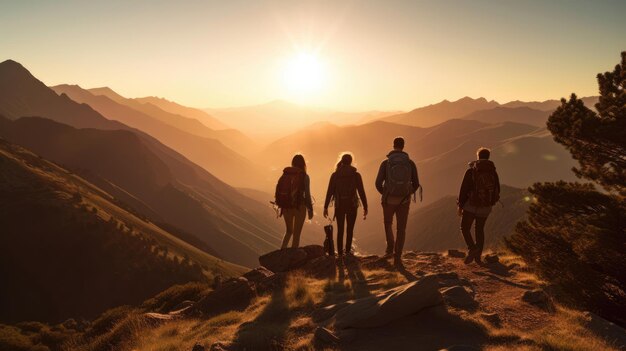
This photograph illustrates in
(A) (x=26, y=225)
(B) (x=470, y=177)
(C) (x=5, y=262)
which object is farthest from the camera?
(A) (x=26, y=225)

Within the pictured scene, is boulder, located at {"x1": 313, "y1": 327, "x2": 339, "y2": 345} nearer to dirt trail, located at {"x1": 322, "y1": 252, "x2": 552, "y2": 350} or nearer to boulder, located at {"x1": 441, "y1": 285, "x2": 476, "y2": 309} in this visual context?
dirt trail, located at {"x1": 322, "y1": 252, "x2": 552, "y2": 350}

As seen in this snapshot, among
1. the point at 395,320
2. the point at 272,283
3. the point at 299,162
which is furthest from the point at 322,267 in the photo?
the point at 395,320

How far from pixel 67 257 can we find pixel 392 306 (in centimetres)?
5643

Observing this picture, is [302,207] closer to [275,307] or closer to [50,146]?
[275,307]

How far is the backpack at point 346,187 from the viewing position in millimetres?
11102

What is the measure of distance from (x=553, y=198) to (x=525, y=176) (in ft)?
648

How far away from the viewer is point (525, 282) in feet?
31.1

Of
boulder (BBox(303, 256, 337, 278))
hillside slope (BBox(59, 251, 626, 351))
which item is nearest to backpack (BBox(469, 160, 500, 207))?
hillside slope (BBox(59, 251, 626, 351))

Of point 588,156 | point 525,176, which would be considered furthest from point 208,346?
point 525,176

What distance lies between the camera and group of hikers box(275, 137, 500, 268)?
1055 centimetres

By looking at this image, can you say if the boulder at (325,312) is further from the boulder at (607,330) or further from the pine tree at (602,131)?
the pine tree at (602,131)

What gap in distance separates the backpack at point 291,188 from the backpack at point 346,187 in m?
1.18

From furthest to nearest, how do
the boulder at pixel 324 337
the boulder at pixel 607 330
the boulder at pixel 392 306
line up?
1. the boulder at pixel 392 306
2. the boulder at pixel 324 337
3. the boulder at pixel 607 330

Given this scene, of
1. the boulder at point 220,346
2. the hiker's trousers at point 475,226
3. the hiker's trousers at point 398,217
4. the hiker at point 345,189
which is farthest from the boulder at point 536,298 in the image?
the boulder at point 220,346
